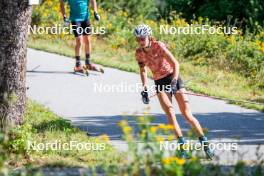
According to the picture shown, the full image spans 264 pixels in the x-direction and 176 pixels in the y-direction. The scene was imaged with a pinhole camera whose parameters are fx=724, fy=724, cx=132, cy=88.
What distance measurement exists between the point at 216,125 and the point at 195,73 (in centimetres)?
472

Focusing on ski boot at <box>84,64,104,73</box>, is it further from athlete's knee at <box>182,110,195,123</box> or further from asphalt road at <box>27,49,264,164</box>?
athlete's knee at <box>182,110,195,123</box>

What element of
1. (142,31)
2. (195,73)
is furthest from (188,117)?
(195,73)

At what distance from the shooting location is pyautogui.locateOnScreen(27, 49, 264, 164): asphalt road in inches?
442

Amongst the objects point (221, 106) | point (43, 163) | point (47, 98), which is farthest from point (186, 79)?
point (43, 163)

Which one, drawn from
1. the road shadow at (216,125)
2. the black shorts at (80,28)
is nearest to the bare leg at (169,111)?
the road shadow at (216,125)

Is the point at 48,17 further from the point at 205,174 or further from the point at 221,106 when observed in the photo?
the point at 205,174

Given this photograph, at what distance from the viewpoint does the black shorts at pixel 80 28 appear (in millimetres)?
15227

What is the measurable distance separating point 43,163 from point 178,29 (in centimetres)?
1084

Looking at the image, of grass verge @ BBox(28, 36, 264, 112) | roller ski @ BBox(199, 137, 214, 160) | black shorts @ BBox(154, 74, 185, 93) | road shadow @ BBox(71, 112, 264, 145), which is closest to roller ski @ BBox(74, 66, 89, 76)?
grass verge @ BBox(28, 36, 264, 112)

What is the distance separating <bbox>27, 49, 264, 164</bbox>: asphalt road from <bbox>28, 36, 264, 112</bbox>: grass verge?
1.82ft

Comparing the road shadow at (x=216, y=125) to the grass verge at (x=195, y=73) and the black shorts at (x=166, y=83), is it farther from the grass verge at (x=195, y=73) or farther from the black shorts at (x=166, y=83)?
the black shorts at (x=166, y=83)

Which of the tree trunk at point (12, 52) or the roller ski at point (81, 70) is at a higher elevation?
the tree trunk at point (12, 52)

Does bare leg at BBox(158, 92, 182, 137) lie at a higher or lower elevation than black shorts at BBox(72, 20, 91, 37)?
lower

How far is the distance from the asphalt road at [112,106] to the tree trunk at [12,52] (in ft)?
5.04
